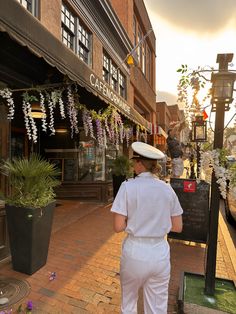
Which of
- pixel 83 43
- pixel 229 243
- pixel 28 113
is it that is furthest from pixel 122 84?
pixel 28 113

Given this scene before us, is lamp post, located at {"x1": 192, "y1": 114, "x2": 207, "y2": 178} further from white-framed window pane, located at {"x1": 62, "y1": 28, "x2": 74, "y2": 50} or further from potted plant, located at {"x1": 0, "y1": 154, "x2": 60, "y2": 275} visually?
white-framed window pane, located at {"x1": 62, "y1": 28, "x2": 74, "y2": 50}

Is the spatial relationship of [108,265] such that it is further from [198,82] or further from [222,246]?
[198,82]

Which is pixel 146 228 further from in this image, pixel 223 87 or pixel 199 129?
pixel 199 129

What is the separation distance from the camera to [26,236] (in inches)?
158

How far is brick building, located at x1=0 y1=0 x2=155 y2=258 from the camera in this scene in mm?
3619

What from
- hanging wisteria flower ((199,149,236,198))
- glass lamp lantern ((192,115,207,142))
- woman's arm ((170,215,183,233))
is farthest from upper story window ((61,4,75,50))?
woman's arm ((170,215,183,233))

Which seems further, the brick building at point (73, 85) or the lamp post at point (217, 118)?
the brick building at point (73, 85)

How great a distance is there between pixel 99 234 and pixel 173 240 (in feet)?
5.44

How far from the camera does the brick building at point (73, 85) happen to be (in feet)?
11.9

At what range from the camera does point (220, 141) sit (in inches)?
126

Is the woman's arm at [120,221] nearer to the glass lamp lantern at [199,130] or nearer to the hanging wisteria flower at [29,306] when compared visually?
the hanging wisteria flower at [29,306]

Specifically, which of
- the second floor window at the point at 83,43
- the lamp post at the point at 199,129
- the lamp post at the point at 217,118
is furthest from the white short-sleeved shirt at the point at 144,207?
the second floor window at the point at 83,43

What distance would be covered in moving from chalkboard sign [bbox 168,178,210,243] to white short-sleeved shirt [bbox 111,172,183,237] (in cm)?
315

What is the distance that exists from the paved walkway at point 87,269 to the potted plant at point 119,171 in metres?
3.02
